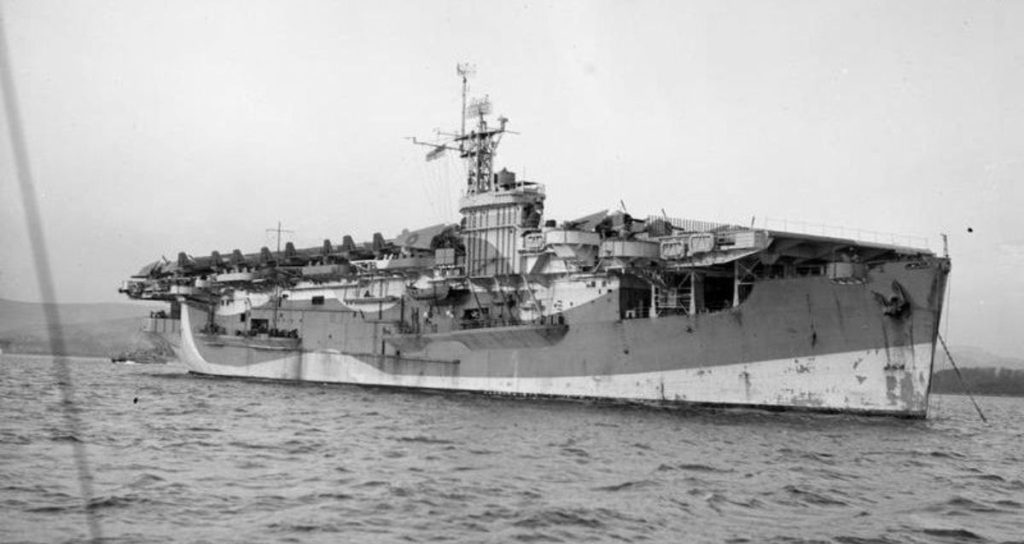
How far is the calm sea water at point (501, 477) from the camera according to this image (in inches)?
384

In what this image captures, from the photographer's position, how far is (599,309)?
25.9 m

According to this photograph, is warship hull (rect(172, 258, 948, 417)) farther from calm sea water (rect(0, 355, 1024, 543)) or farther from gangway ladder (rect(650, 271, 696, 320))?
calm sea water (rect(0, 355, 1024, 543))

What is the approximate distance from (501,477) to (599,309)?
13.3 metres

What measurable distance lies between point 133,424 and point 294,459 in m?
5.74

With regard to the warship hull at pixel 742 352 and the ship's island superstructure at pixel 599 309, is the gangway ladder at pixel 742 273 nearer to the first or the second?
the ship's island superstructure at pixel 599 309

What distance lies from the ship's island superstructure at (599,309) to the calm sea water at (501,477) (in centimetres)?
153

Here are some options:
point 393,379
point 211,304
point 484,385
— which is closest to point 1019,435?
point 484,385

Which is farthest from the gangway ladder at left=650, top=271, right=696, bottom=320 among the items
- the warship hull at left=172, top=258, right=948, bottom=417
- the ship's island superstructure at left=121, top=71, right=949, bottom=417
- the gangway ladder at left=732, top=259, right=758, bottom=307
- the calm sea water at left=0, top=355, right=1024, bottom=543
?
the calm sea water at left=0, top=355, right=1024, bottom=543

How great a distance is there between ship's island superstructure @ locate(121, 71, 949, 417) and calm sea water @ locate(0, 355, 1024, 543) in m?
1.53

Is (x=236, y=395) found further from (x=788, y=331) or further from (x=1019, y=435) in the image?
(x=1019, y=435)

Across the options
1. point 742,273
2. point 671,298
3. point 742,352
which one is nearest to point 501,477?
point 742,352

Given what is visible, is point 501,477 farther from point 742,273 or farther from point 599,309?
point 599,309

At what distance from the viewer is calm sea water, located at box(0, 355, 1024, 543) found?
384 inches

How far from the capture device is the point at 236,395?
28.4 m
